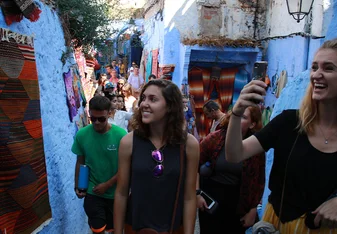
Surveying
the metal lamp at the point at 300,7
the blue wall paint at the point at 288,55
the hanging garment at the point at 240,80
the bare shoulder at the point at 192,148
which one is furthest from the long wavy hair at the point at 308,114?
the hanging garment at the point at 240,80

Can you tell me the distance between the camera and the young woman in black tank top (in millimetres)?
2287

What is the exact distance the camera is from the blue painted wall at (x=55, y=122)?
3648mm

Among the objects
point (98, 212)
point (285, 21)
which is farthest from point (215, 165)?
point (285, 21)

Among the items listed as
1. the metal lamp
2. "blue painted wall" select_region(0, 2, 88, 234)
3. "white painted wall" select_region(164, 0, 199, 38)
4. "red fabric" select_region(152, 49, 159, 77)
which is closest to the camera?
"blue painted wall" select_region(0, 2, 88, 234)

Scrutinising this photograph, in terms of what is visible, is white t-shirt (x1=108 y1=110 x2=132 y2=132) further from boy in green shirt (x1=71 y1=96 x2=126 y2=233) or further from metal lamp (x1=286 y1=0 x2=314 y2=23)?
metal lamp (x1=286 y1=0 x2=314 y2=23)

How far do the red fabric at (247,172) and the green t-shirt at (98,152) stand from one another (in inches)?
40.0

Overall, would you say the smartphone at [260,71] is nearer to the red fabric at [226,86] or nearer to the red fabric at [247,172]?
the red fabric at [247,172]

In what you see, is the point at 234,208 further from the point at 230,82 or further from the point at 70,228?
the point at 230,82

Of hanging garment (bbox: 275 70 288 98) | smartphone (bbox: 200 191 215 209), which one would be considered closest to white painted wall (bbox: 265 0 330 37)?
hanging garment (bbox: 275 70 288 98)

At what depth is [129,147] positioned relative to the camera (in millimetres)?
2352

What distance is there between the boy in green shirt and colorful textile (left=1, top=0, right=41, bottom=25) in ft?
3.46

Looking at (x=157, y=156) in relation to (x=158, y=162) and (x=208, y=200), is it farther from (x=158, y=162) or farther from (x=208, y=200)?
(x=208, y=200)

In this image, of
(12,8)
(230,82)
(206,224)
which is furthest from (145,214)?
(230,82)

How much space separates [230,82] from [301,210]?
9.80 m
